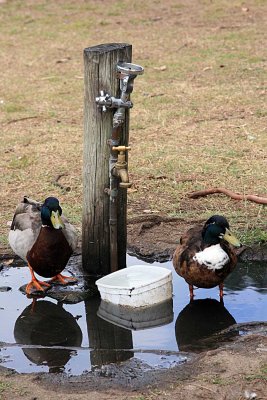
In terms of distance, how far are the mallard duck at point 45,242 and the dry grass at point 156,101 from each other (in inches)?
32.4

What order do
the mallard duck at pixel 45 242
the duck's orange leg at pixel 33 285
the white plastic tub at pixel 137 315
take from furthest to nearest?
1. the duck's orange leg at pixel 33 285
2. the mallard duck at pixel 45 242
3. the white plastic tub at pixel 137 315

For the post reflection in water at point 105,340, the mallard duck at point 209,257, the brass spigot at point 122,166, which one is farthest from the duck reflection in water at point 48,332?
the brass spigot at point 122,166

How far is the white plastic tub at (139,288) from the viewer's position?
19.0 feet

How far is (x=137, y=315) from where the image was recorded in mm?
5820

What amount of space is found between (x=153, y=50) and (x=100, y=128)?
693 cm

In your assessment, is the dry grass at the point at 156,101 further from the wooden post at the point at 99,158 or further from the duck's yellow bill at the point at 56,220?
the duck's yellow bill at the point at 56,220

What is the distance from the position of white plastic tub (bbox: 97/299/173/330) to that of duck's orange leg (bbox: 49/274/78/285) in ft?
1.55

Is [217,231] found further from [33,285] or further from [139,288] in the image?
[33,285]

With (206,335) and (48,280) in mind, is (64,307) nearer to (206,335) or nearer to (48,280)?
(48,280)

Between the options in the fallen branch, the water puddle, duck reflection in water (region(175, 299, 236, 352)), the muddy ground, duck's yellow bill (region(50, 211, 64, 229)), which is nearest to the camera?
the muddy ground

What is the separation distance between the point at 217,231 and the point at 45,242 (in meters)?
1.20

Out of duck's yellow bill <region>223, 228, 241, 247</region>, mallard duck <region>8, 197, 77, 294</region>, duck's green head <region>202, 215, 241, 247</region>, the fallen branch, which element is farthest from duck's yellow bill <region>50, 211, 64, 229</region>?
the fallen branch

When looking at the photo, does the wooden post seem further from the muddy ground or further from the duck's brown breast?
the muddy ground

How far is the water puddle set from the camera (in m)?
5.15
